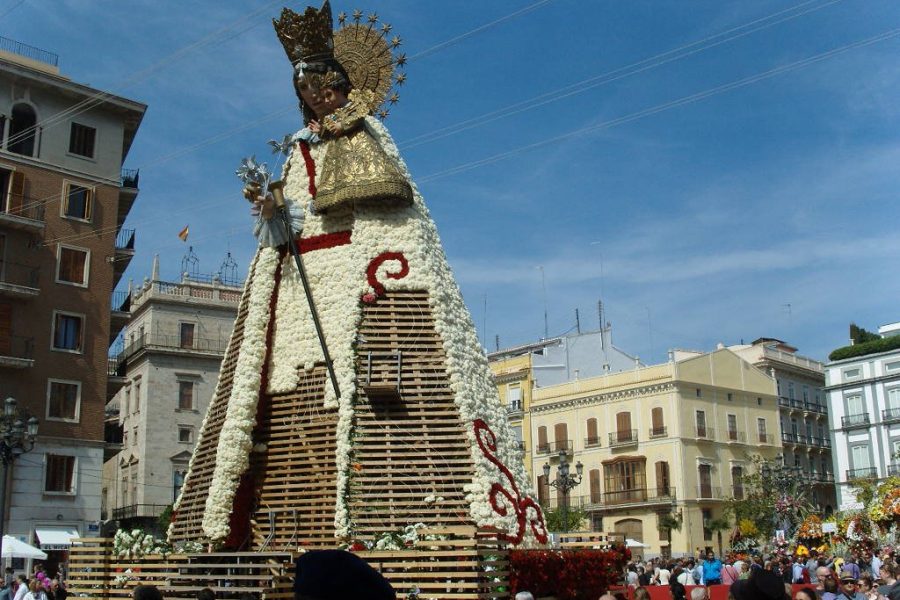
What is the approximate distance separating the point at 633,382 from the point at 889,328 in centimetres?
1695

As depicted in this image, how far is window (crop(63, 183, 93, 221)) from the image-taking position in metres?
38.2

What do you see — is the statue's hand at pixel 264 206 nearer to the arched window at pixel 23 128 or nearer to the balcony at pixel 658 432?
the arched window at pixel 23 128

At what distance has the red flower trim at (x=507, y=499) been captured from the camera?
17.8 meters

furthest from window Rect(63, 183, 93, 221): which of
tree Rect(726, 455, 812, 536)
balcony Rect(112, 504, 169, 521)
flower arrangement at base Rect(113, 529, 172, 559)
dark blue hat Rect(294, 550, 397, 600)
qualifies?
dark blue hat Rect(294, 550, 397, 600)

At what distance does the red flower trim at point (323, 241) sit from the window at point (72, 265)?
20889 millimetres

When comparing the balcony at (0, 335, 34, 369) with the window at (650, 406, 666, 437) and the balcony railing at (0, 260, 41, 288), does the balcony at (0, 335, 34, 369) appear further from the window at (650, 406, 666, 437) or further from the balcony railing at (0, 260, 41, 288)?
the window at (650, 406, 666, 437)

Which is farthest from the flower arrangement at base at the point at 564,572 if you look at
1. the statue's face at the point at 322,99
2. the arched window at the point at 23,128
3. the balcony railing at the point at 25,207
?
the arched window at the point at 23,128

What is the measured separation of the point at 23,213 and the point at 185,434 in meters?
18.2

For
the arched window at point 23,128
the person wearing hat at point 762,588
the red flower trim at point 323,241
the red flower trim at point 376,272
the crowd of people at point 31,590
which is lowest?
the crowd of people at point 31,590

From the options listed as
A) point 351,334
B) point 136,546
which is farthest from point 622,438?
point 136,546

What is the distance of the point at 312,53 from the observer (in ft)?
65.5

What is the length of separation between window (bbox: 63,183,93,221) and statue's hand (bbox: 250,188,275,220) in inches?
845

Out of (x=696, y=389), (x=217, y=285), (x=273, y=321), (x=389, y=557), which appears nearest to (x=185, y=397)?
(x=217, y=285)

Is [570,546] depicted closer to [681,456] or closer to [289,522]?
[289,522]
